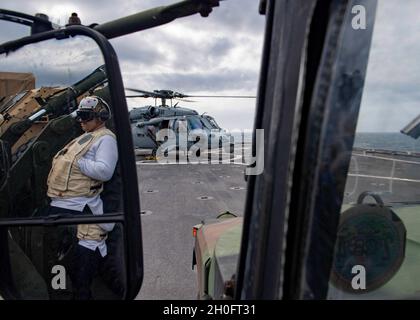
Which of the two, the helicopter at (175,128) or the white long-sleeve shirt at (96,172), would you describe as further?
the helicopter at (175,128)

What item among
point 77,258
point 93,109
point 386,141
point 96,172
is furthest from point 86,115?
point 386,141

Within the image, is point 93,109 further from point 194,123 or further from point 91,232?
point 194,123

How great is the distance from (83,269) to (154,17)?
116 centimetres

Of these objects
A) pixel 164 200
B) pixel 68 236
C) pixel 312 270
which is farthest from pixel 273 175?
pixel 164 200

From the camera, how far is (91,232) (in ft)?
5.00

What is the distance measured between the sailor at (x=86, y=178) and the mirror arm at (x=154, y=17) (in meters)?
0.34

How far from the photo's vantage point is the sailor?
151 centimetres

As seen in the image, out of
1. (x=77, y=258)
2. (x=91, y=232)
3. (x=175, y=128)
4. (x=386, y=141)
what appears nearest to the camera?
(x=386, y=141)

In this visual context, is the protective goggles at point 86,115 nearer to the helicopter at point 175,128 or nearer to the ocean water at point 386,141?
the ocean water at point 386,141

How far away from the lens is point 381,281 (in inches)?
45.1

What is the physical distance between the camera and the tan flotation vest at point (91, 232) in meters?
1.50

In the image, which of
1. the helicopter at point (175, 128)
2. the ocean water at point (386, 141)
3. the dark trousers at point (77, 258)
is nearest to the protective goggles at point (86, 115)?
the dark trousers at point (77, 258)

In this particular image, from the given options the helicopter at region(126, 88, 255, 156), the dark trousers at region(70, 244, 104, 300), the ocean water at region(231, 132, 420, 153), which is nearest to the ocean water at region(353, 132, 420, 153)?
the ocean water at region(231, 132, 420, 153)
